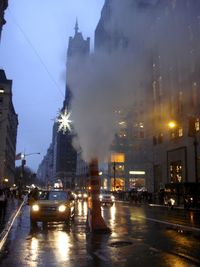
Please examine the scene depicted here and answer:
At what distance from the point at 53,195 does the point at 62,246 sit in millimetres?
8809

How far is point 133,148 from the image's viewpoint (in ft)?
325

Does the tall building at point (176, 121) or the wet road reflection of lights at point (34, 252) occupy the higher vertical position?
the tall building at point (176, 121)

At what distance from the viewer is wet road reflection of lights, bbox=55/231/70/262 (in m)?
9.95

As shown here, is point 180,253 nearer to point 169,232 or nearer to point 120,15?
point 169,232

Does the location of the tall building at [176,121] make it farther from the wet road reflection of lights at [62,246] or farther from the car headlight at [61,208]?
the wet road reflection of lights at [62,246]

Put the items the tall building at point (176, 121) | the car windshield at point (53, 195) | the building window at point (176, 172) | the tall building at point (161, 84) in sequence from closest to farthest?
the tall building at point (161, 84)
the car windshield at point (53, 195)
the tall building at point (176, 121)
the building window at point (176, 172)

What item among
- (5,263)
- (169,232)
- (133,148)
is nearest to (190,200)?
(169,232)

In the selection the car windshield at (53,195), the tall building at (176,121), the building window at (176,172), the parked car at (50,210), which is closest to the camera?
the parked car at (50,210)

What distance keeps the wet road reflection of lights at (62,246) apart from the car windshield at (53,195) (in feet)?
15.7

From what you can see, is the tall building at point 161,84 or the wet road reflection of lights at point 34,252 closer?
the wet road reflection of lights at point 34,252

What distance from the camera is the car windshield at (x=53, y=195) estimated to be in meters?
20.1

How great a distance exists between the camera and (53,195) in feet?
67.2

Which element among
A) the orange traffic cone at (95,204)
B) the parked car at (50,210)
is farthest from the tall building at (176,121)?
the orange traffic cone at (95,204)

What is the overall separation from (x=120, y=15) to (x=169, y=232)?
906cm
